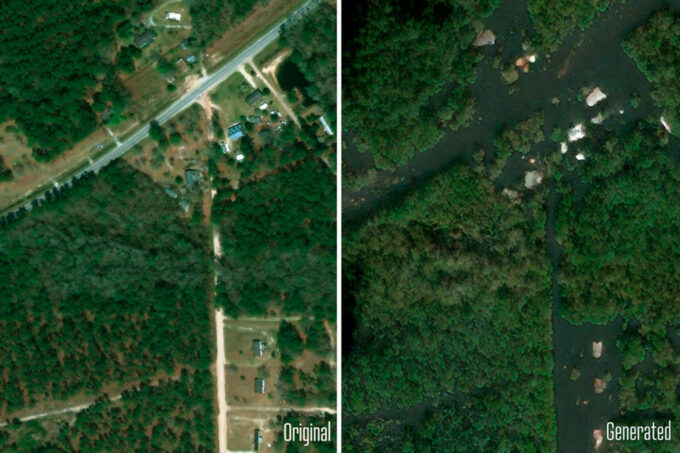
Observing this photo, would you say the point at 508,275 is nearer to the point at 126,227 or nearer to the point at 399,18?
the point at 399,18

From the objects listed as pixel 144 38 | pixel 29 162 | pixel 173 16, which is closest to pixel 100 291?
pixel 29 162

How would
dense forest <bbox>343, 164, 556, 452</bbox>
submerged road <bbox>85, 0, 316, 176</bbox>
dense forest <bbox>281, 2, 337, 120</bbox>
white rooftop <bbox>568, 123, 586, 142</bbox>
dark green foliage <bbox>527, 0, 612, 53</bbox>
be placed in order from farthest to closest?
1. white rooftop <bbox>568, 123, 586, 142</bbox>
2. dense forest <bbox>343, 164, 556, 452</bbox>
3. dark green foliage <bbox>527, 0, 612, 53</bbox>
4. submerged road <bbox>85, 0, 316, 176</bbox>
5. dense forest <bbox>281, 2, 337, 120</bbox>

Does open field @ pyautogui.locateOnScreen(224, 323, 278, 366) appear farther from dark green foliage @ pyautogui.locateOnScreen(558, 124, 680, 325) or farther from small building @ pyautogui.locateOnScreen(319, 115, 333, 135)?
dark green foliage @ pyautogui.locateOnScreen(558, 124, 680, 325)

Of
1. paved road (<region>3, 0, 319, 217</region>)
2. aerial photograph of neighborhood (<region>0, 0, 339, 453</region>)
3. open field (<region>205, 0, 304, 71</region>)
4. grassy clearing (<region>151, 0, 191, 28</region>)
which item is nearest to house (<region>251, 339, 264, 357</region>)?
aerial photograph of neighborhood (<region>0, 0, 339, 453</region>)

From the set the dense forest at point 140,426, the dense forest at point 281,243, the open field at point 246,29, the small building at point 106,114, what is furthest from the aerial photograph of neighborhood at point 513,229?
the small building at point 106,114

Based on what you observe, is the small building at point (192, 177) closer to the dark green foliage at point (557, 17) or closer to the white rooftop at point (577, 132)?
the dark green foliage at point (557, 17)

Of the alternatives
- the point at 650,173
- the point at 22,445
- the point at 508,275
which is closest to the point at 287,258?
the point at 508,275
